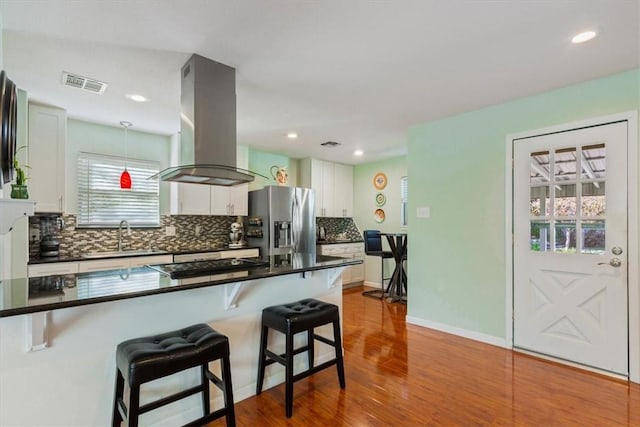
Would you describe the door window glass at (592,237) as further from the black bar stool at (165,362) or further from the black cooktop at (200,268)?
the black bar stool at (165,362)

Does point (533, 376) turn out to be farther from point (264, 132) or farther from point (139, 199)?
point (139, 199)

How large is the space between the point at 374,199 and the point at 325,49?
414 cm

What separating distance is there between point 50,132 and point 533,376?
5080 millimetres

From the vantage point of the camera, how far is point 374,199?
6047mm

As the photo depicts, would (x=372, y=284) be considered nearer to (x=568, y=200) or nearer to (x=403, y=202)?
(x=403, y=202)

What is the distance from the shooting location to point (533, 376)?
251cm

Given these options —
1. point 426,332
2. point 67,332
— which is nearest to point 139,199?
point 67,332

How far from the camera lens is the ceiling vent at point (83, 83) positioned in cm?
252

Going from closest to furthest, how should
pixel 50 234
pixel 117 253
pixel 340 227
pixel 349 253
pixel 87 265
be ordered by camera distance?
1. pixel 87 265
2. pixel 50 234
3. pixel 117 253
4. pixel 349 253
5. pixel 340 227

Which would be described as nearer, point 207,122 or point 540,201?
point 207,122

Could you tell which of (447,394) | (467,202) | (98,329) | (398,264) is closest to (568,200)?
(467,202)

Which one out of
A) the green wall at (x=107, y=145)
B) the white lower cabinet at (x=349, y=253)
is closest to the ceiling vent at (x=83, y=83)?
the green wall at (x=107, y=145)

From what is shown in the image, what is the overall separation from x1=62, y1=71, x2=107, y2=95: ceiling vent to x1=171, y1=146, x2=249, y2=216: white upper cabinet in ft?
5.12

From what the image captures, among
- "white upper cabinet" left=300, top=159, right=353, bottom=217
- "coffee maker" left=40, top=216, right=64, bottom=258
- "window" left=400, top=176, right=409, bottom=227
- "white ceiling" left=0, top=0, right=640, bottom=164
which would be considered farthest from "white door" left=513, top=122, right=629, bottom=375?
"coffee maker" left=40, top=216, right=64, bottom=258
